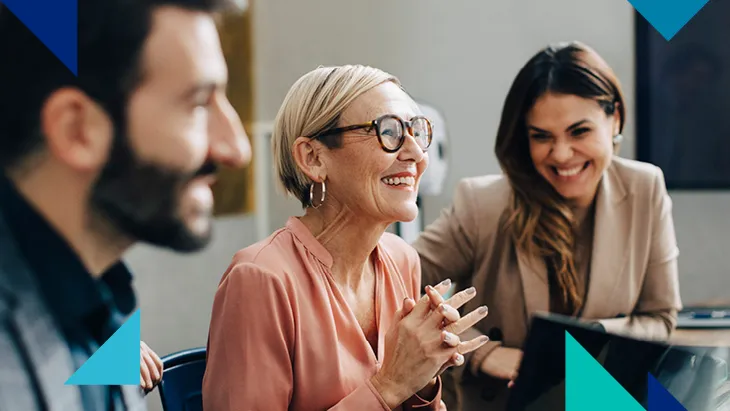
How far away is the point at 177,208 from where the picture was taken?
1.32 metres

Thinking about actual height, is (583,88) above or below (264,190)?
above

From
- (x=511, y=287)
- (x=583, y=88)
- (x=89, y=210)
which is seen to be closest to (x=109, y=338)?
(x=89, y=210)

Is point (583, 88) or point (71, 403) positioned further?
point (583, 88)

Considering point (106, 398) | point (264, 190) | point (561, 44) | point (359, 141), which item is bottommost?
point (106, 398)

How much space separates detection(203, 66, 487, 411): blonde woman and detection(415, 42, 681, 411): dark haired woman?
351 millimetres

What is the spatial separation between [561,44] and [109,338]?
1082 mm

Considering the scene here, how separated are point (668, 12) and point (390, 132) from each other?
0.75 m

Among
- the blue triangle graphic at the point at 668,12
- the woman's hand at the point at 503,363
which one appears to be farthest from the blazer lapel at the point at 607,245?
the blue triangle graphic at the point at 668,12

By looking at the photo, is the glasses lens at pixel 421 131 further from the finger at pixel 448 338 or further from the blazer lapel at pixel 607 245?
the blazer lapel at pixel 607 245

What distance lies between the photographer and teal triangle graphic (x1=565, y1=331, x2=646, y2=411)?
1.61m

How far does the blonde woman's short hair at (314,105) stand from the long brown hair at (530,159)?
411mm

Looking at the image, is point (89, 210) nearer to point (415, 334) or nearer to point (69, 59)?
point (69, 59)

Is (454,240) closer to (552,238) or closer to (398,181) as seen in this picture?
(552,238)

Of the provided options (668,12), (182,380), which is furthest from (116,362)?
(668,12)
